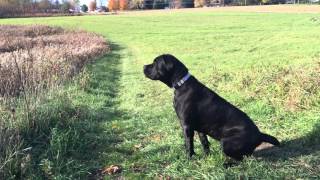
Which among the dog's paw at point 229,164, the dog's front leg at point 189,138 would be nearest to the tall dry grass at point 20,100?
the dog's front leg at point 189,138

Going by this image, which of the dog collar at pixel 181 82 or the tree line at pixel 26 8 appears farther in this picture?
the tree line at pixel 26 8

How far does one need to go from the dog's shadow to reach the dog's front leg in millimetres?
938

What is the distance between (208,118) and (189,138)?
394mm

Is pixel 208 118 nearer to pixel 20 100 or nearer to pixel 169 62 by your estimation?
pixel 169 62

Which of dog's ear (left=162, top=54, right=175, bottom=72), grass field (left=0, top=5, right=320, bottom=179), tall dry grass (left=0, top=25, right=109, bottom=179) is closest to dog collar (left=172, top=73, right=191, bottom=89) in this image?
dog's ear (left=162, top=54, right=175, bottom=72)

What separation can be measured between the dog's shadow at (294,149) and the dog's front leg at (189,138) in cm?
94

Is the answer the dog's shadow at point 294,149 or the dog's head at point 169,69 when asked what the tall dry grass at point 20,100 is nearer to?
the dog's head at point 169,69

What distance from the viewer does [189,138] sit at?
6715mm

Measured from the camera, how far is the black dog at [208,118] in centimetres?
648

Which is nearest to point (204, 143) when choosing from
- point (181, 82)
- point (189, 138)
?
point (189, 138)

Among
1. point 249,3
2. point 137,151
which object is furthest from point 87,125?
point 249,3

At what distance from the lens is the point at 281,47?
22984mm

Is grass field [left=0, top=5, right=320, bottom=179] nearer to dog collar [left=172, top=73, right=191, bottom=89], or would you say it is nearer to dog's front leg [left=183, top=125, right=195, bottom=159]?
dog's front leg [left=183, top=125, right=195, bottom=159]

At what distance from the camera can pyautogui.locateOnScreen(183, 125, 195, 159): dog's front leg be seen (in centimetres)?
666
